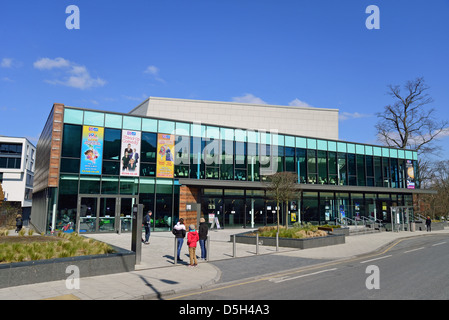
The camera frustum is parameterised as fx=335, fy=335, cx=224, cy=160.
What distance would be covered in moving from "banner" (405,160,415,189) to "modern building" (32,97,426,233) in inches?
6.2

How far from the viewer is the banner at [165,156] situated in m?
26.6

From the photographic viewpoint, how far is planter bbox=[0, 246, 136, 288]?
28.8 ft

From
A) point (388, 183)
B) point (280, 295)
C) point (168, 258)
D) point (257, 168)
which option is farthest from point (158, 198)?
point (388, 183)

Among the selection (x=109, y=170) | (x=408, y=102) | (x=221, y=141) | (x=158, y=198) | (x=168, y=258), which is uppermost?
(x=408, y=102)

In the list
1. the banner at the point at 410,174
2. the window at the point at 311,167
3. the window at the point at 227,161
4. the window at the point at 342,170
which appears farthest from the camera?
the banner at the point at 410,174

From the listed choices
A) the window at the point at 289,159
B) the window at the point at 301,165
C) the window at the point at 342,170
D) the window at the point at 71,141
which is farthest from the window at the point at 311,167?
the window at the point at 71,141

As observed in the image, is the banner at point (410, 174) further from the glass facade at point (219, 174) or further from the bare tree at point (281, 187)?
the bare tree at point (281, 187)

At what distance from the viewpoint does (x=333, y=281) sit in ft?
32.8

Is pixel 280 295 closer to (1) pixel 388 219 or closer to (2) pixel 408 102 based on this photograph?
(1) pixel 388 219

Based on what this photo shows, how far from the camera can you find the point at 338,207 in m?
35.2

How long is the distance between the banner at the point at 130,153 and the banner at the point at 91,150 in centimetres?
162

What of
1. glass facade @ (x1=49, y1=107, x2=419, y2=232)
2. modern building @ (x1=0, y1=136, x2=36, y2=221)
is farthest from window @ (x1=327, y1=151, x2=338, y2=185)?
modern building @ (x1=0, y1=136, x2=36, y2=221)

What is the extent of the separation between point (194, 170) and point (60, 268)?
1856cm
